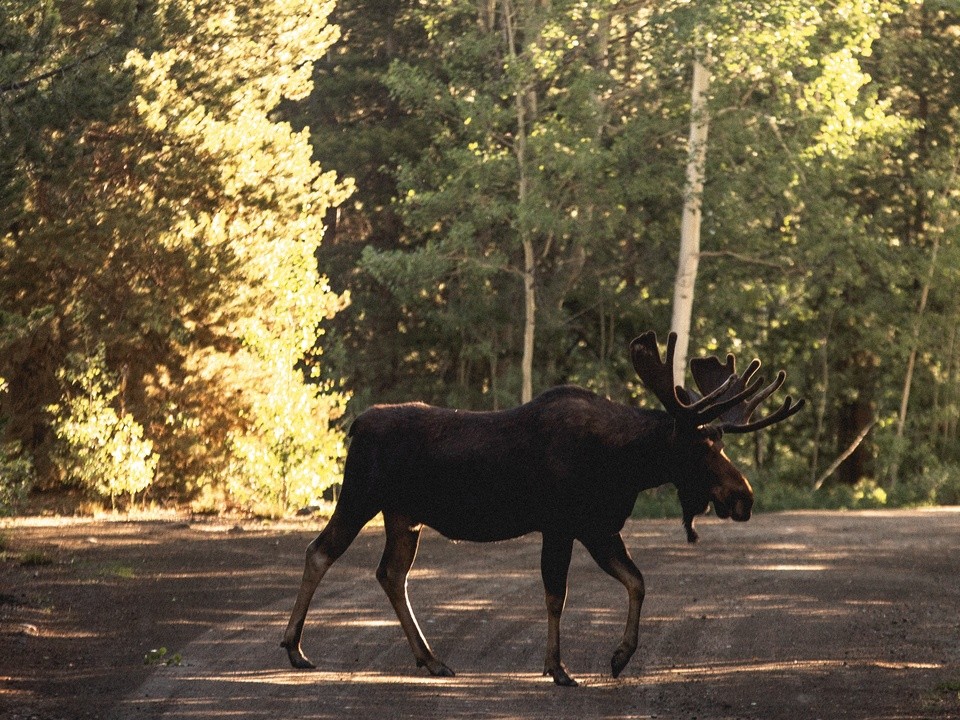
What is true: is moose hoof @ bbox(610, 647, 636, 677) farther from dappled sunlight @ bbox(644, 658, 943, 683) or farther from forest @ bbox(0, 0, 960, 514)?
forest @ bbox(0, 0, 960, 514)

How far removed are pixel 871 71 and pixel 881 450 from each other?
8576 mm

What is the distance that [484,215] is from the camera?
28625 millimetres

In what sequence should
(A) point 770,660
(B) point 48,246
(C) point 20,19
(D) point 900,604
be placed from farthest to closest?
1. (B) point 48,246
2. (C) point 20,19
3. (D) point 900,604
4. (A) point 770,660

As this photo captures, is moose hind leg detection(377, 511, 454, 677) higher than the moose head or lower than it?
lower

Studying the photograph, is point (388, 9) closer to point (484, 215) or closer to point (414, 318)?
point (414, 318)

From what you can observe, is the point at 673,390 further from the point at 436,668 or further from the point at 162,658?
the point at 162,658

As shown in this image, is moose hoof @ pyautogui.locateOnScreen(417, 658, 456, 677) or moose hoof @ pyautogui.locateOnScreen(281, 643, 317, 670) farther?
moose hoof @ pyautogui.locateOnScreen(281, 643, 317, 670)

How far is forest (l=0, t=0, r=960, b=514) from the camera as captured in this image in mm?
20188

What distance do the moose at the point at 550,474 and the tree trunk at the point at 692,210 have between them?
1606 cm

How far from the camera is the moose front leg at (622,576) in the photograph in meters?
9.97

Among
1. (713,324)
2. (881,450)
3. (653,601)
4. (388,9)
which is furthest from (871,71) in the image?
(653,601)

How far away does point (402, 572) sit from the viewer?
10602mm

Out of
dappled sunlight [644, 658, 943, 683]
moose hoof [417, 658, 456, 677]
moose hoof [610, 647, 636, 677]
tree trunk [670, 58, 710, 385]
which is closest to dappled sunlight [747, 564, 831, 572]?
dappled sunlight [644, 658, 943, 683]

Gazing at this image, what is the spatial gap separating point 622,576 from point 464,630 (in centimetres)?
256
